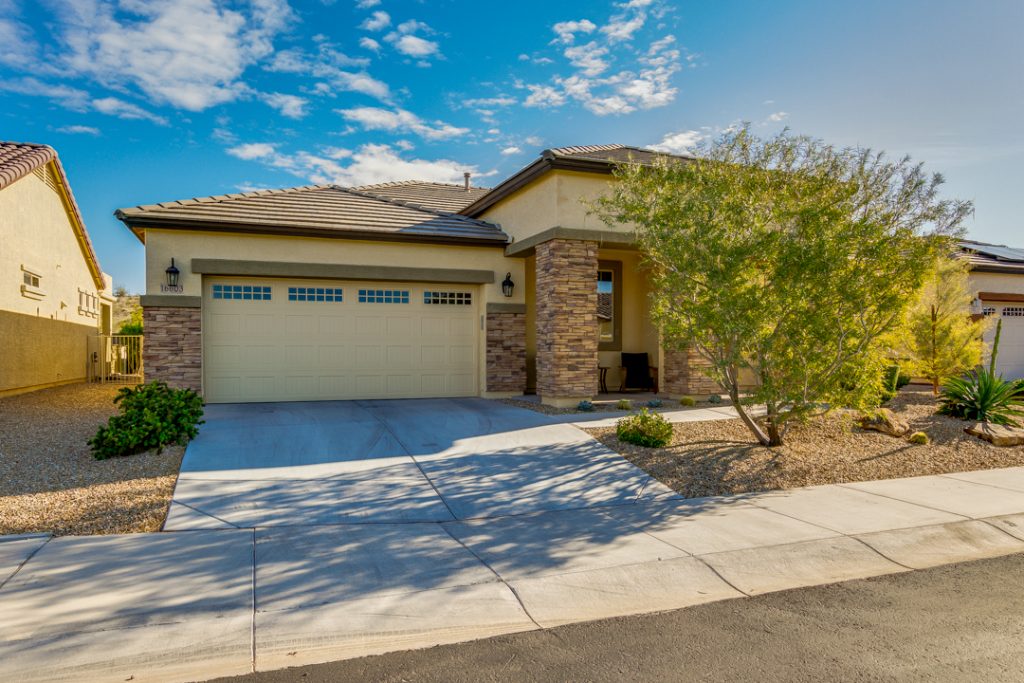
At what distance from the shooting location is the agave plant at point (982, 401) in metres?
10.9

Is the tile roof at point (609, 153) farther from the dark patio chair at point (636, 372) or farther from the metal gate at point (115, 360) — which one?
the metal gate at point (115, 360)

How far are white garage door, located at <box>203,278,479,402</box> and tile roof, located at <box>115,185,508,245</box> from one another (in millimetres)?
1155

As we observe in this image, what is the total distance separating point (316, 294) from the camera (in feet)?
43.5

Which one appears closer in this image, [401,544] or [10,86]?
[401,544]

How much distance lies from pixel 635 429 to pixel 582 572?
4553mm

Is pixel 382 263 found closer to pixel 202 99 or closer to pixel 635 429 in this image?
pixel 202 99

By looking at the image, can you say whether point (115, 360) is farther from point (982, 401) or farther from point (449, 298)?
point (982, 401)

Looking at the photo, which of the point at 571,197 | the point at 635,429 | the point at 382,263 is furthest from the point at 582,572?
the point at 382,263

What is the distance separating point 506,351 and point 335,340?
12.5 ft

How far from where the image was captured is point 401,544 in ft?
17.5

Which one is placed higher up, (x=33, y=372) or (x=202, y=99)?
(x=202, y=99)

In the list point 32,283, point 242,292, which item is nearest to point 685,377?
point 242,292

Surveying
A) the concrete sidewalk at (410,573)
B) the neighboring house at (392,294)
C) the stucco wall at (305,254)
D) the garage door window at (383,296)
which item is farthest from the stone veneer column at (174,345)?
the concrete sidewalk at (410,573)

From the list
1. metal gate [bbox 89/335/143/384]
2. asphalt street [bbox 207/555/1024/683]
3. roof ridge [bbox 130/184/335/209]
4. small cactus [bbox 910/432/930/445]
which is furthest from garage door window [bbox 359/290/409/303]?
asphalt street [bbox 207/555/1024/683]
